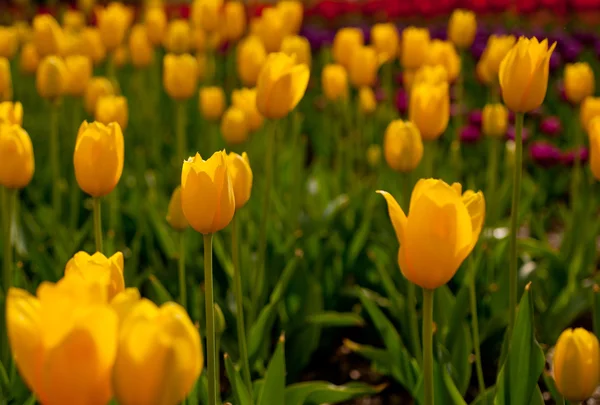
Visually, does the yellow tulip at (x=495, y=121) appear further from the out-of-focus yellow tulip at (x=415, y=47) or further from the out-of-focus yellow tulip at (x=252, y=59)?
the out-of-focus yellow tulip at (x=252, y=59)

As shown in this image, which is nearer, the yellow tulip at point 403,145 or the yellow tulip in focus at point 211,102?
the yellow tulip at point 403,145

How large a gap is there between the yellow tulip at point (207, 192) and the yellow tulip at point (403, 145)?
2.83 ft

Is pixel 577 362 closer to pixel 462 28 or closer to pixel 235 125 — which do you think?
pixel 235 125

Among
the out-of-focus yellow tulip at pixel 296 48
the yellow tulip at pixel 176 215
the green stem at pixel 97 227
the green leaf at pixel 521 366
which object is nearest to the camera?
the green leaf at pixel 521 366

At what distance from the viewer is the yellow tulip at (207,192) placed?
3.98ft

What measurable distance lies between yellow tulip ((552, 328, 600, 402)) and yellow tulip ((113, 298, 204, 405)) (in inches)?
25.0

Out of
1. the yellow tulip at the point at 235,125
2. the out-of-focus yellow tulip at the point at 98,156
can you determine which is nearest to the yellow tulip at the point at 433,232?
the out-of-focus yellow tulip at the point at 98,156

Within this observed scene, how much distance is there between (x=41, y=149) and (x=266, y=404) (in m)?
2.77

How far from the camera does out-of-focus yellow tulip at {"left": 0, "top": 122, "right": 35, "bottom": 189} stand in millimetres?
1678

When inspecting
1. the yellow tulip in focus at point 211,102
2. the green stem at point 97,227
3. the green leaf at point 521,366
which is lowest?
the green leaf at point 521,366

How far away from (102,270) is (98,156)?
0.59m

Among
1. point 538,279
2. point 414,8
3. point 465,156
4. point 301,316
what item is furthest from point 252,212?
point 414,8

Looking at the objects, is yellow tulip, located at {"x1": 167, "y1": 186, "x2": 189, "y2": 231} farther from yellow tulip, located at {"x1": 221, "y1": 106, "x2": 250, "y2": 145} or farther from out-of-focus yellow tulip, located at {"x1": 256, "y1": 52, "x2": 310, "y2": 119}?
yellow tulip, located at {"x1": 221, "y1": 106, "x2": 250, "y2": 145}

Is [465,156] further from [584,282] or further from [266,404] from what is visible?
[266,404]
